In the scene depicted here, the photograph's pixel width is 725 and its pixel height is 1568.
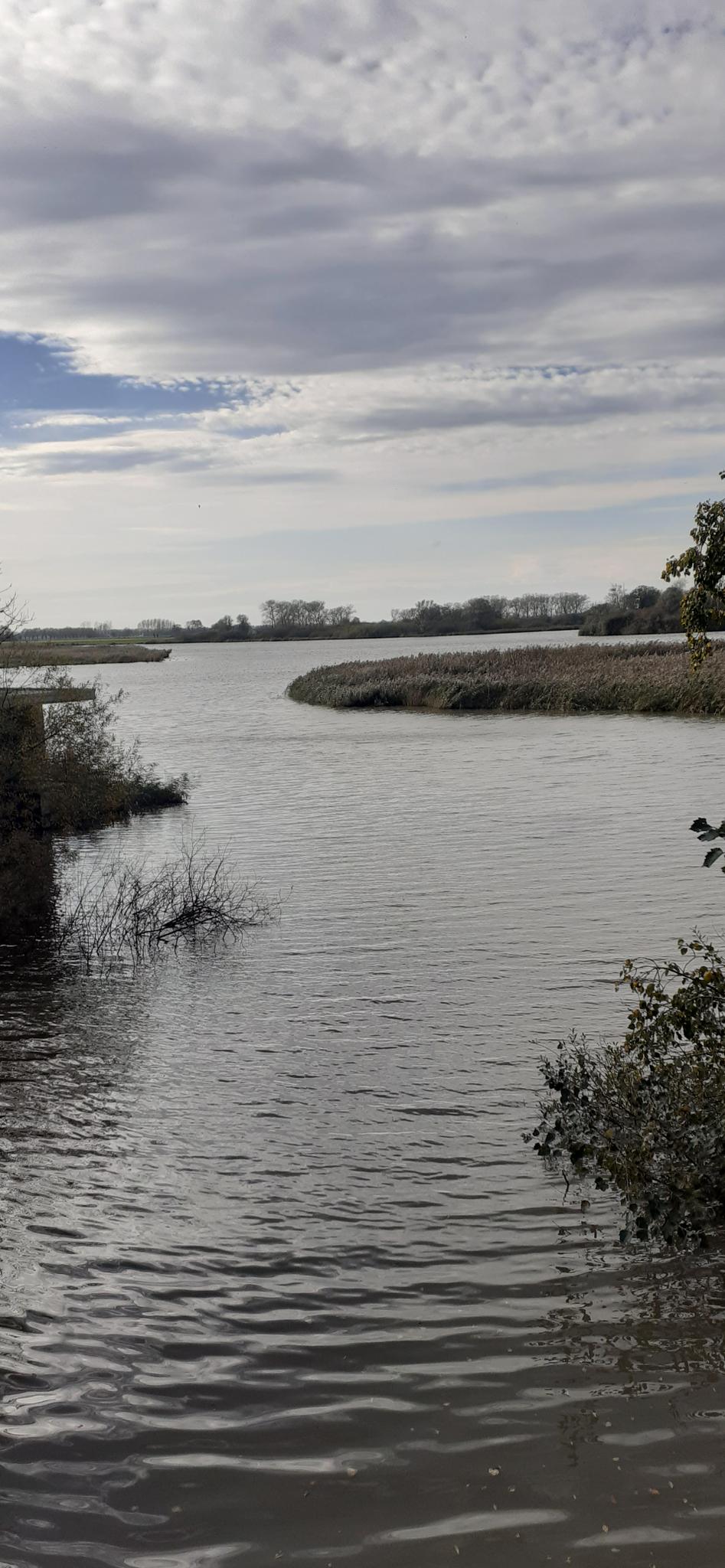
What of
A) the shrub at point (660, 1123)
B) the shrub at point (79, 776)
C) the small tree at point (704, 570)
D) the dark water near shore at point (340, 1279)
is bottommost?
the dark water near shore at point (340, 1279)

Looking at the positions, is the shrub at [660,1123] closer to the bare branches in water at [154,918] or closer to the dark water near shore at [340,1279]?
the dark water near shore at [340,1279]

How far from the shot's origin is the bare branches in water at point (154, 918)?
17.4 meters

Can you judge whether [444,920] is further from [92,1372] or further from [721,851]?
[92,1372]

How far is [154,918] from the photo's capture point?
17969 mm

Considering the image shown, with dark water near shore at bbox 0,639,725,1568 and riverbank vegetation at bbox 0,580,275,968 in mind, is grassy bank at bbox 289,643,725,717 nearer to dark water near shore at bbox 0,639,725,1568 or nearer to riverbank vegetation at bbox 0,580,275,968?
riverbank vegetation at bbox 0,580,275,968

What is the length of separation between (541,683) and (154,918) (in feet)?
156

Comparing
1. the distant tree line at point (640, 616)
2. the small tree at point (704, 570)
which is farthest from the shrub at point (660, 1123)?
the distant tree line at point (640, 616)

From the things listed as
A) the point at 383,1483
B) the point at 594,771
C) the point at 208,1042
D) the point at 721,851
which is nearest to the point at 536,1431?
the point at 383,1483

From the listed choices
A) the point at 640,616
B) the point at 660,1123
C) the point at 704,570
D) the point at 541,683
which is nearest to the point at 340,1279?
the point at 660,1123

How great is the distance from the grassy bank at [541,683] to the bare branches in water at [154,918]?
37372mm

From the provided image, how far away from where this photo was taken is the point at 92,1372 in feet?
21.0

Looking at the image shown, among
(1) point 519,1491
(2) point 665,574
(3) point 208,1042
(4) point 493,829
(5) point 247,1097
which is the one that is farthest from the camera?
(4) point 493,829

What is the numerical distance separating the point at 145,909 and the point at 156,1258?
10.6 m

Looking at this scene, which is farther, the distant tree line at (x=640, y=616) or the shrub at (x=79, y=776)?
the distant tree line at (x=640, y=616)
